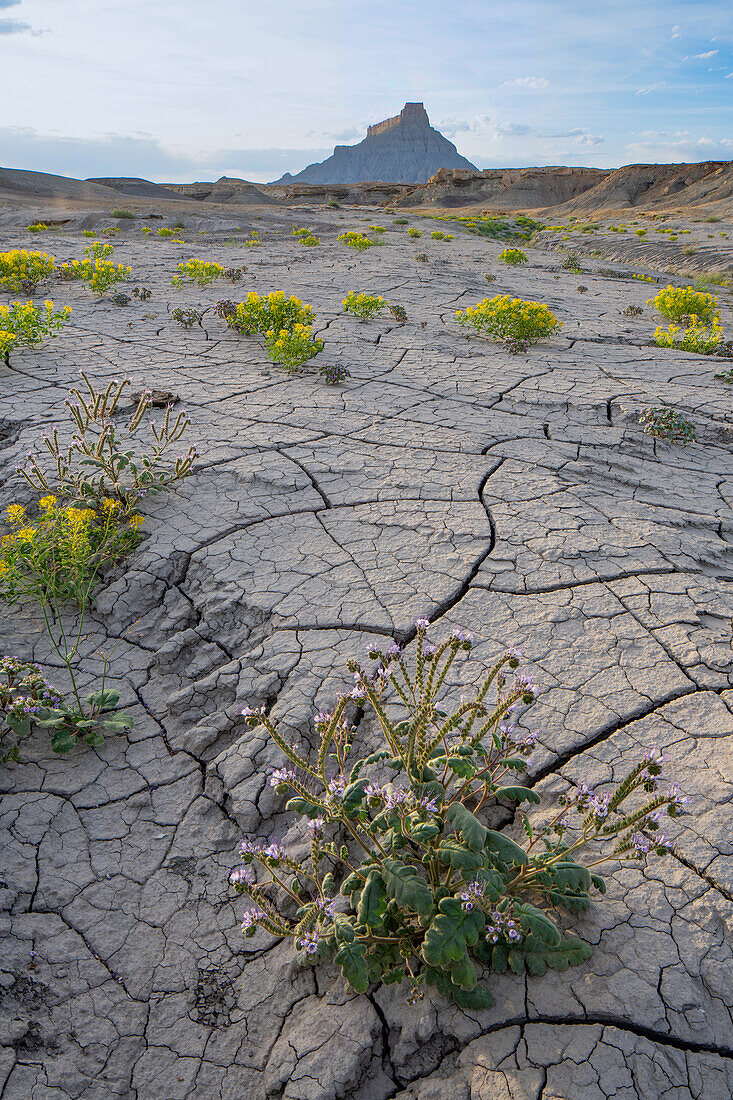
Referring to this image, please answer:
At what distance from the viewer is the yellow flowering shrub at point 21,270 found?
8.06m

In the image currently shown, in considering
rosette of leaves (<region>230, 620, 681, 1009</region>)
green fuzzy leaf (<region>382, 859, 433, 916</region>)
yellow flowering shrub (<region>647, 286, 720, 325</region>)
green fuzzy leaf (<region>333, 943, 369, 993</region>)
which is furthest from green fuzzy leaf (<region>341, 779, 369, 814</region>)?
yellow flowering shrub (<region>647, 286, 720, 325</region>)

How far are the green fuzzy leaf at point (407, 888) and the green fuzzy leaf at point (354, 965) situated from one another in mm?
156

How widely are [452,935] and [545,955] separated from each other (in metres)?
0.30

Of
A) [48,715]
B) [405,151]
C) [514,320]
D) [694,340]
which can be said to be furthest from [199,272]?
Answer: [405,151]

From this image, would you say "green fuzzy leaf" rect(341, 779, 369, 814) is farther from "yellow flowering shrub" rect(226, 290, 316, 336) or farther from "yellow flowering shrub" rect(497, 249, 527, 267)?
"yellow flowering shrub" rect(497, 249, 527, 267)

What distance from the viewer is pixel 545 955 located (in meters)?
1.61

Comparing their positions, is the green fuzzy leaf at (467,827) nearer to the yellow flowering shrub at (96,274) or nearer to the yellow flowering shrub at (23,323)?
the yellow flowering shrub at (23,323)

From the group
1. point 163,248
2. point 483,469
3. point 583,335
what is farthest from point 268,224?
point 483,469

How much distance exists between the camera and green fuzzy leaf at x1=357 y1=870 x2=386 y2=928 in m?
1.55

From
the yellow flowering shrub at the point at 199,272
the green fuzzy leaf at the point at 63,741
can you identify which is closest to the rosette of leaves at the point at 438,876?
the green fuzzy leaf at the point at 63,741

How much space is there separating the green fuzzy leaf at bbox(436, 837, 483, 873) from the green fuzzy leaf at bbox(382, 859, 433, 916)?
8 cm

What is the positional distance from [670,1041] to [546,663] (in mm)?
1258

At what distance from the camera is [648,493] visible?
394cm

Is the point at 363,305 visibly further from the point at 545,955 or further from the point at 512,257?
the point at 512,257
